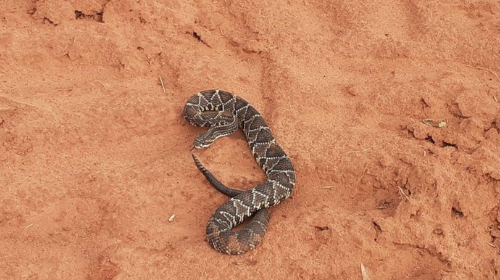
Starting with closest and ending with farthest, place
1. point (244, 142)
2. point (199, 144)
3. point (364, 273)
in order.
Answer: point (364, 273), point (199, 144), point (244, 142)

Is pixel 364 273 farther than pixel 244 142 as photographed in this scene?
No

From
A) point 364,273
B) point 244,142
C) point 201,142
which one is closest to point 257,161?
point 244,142

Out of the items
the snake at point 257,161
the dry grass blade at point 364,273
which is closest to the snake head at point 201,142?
the snake at point 257,161

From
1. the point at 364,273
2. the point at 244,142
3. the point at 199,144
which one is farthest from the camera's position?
the point at 244,142

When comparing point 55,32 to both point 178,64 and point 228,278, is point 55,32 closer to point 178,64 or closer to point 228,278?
point 178,64

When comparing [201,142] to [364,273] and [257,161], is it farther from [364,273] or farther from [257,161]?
[364,273]

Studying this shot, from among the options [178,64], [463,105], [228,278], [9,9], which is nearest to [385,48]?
[463,105]
